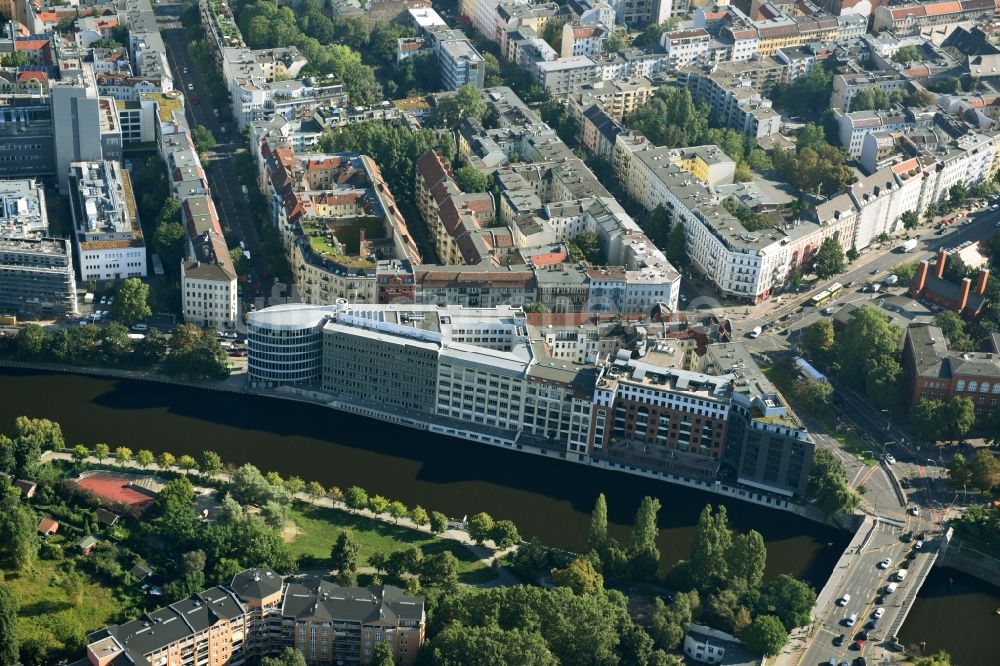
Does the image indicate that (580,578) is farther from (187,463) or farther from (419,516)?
(187,463)

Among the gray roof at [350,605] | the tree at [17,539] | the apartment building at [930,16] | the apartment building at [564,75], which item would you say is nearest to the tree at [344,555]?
the gray roof at [350,605]

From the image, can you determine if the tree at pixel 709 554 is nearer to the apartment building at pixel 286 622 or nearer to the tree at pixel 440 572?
the tree at pixel 440 572

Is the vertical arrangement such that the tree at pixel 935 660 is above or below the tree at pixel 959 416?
below

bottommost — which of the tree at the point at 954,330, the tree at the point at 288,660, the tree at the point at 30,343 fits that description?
the tree at the point at 288,660

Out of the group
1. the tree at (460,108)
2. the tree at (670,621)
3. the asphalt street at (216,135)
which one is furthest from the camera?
the tree at (460,108)

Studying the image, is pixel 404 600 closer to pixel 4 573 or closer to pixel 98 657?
pixel 98 657

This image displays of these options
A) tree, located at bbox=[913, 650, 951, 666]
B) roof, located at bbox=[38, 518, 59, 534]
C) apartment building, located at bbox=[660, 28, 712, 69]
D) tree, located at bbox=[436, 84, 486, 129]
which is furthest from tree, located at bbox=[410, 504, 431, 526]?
apartment building, located at bbox=[660, 28, 712, 69]
